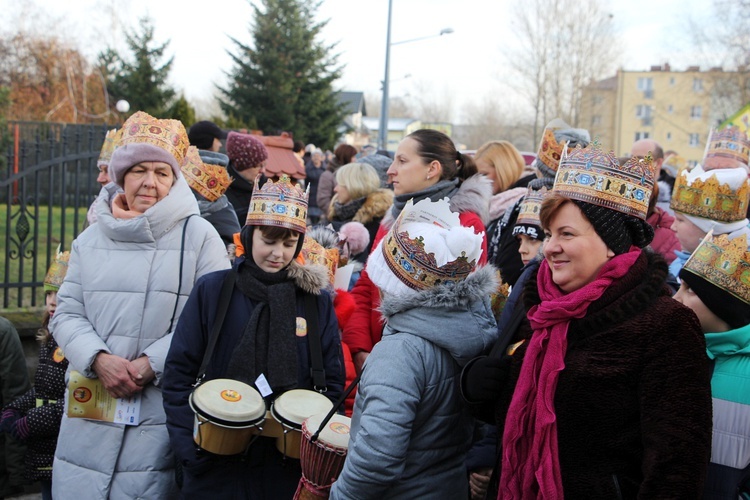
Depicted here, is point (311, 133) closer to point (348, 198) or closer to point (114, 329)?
point (348, 198)

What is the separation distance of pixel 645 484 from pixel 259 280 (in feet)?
6.91

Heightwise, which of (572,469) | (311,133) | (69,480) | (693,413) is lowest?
(69,480)

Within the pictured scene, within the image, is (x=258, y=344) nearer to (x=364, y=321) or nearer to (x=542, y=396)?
(x=364, y=321)

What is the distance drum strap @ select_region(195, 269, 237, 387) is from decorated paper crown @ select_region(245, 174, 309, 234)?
346 millimetres

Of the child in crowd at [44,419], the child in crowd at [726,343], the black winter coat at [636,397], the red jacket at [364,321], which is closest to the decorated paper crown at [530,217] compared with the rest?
the red jacket at [364,321]

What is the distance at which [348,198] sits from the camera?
21.4ft

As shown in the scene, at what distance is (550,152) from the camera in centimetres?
519

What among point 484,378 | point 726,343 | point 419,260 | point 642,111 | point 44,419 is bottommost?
point 44,419

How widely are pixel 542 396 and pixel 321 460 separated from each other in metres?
1.05

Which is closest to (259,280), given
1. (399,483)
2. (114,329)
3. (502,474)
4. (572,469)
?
(114,329)

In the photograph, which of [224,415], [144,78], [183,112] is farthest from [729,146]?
[144,78]

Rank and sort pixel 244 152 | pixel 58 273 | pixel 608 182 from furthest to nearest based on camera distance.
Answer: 1. pixel 244 152
2. pixel 58 273
3. pixel 608 182

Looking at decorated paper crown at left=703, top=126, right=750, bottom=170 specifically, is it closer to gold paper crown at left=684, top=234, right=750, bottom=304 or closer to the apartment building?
gold paper crown at left=684, top=234, right=750, bottom=304

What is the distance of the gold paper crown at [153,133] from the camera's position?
4.27 metres
